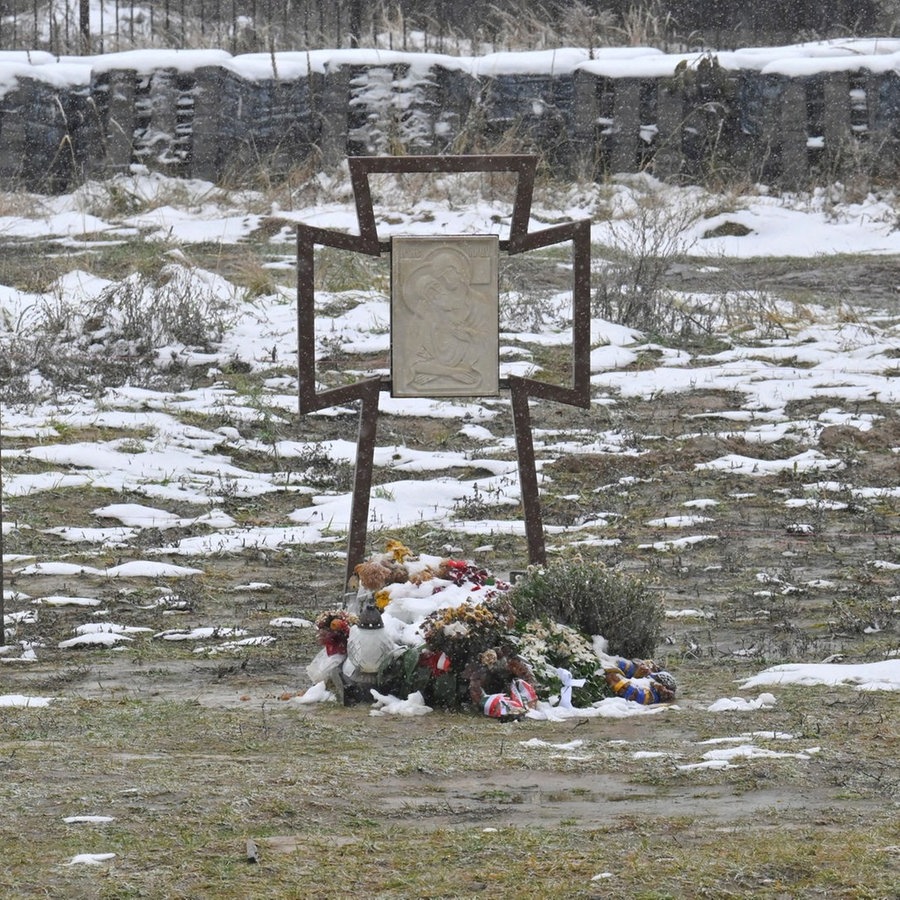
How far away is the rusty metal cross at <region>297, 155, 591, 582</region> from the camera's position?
6926mm

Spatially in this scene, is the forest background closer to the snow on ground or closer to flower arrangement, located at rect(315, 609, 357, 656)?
the snow on ground

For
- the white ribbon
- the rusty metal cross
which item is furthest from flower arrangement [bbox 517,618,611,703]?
the rusty metal cross

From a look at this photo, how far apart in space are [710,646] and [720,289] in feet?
32.1

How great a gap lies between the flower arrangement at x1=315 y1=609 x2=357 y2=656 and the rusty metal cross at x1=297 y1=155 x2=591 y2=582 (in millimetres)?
1056

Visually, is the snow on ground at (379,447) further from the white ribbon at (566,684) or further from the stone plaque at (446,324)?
the stone plaque at (446,324)

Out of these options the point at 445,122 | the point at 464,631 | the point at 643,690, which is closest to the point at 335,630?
the point at 464,631

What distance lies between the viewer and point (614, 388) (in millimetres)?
12602

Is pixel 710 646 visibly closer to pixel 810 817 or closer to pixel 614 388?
pixel 810 817

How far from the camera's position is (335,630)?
572 cm

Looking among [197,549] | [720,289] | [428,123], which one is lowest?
[197,549]

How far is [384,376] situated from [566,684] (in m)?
2.04

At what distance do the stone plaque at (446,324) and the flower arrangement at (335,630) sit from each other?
58.7 inches

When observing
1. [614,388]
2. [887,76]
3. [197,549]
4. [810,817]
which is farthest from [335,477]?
[887,76]

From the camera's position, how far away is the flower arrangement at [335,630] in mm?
5715
